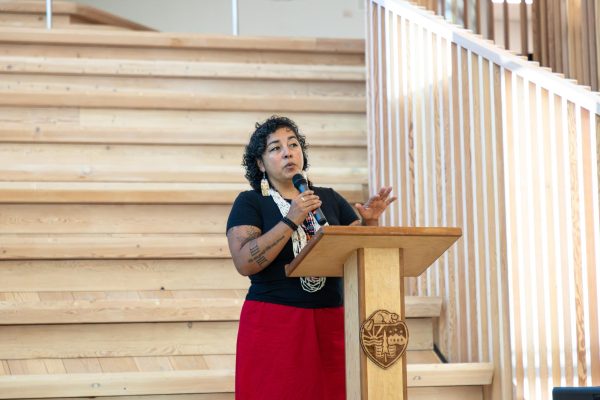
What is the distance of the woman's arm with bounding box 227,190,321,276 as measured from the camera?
6.87 ft

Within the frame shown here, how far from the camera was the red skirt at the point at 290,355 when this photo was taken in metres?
2.20

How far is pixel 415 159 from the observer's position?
359 cm

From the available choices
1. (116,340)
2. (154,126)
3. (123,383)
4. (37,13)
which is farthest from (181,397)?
(37,13)

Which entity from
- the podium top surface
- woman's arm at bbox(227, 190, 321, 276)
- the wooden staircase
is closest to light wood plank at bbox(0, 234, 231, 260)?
the wooden staircase

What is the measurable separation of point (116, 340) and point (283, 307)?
109 centimetres

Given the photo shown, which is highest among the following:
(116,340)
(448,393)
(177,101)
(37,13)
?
(37,13)

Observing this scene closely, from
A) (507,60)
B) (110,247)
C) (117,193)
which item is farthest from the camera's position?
(117,193)

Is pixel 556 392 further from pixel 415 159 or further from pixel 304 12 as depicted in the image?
pixel 304 12

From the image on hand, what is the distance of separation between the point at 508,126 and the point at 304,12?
440cm

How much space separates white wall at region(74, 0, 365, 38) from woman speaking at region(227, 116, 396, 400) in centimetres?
485

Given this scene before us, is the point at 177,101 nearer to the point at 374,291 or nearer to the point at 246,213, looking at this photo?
the point at 246,213

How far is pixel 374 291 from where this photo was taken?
199 cm

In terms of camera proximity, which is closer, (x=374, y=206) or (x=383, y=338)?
(x=383, y=338)

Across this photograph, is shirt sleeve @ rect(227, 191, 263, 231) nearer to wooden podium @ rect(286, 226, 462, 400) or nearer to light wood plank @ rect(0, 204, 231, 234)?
wooden podium @ rect(286, 226, 462, 400)
